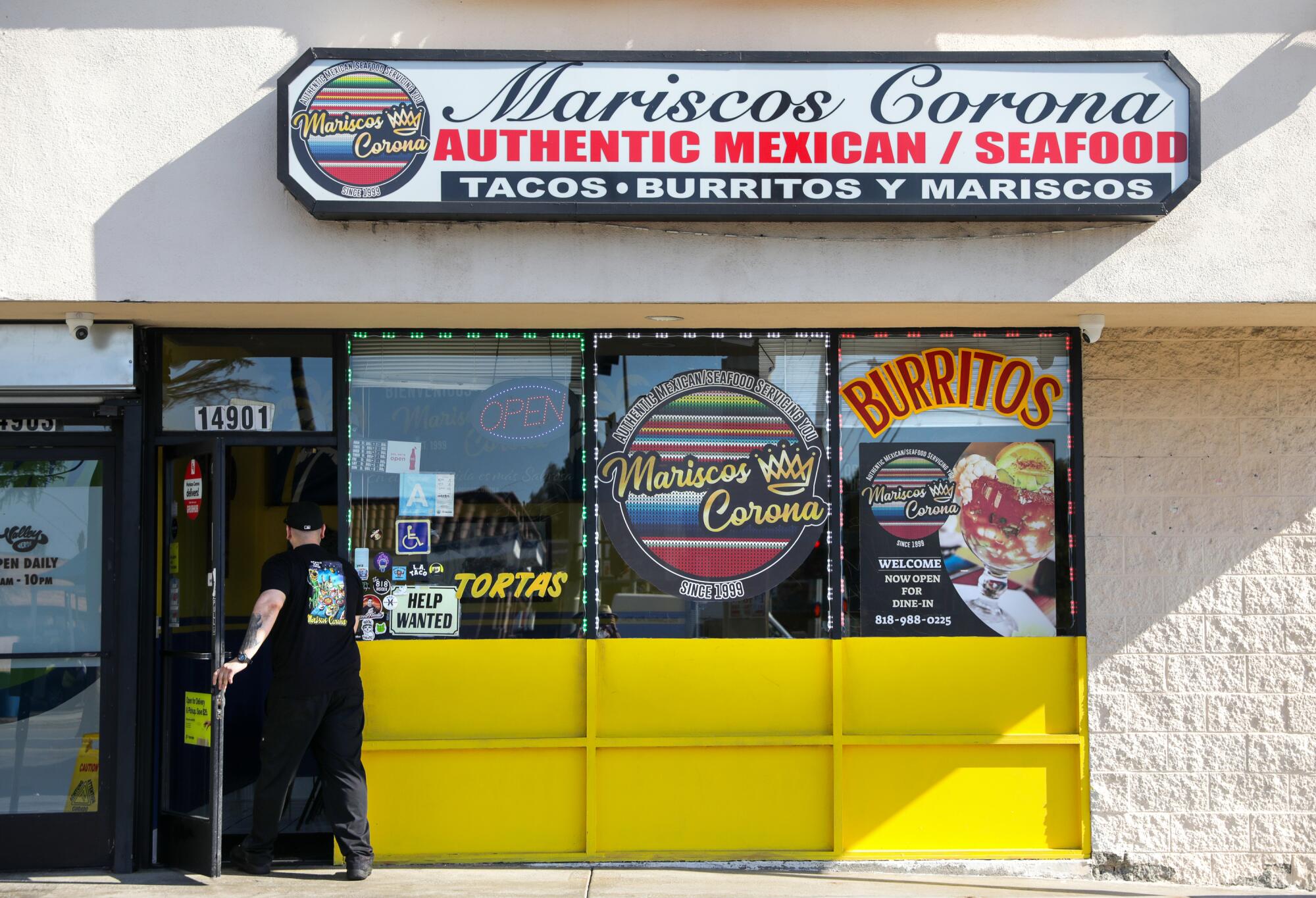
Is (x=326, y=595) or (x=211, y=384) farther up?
(x=211, y=384)

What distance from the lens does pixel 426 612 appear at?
6.50 metres

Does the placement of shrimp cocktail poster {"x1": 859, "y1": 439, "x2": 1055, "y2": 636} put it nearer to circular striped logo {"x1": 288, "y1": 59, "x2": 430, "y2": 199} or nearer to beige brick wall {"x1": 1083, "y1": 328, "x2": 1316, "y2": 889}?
beige brick wall {"x1": 1083, "y1": 328, "x2": 1316, "y2": 889}

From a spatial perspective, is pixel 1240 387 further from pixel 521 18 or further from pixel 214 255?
pixel 214 255

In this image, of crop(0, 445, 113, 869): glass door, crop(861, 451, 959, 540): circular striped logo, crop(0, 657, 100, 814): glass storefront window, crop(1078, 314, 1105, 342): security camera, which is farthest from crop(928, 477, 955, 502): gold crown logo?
crop(0, 657, 100, 814): glass storefront window

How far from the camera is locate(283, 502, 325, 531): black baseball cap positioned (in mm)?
6164

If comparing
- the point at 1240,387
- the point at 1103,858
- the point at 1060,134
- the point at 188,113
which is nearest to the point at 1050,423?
the point at 1240,387

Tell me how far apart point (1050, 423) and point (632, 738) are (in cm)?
291

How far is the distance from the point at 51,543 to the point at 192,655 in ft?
3.47

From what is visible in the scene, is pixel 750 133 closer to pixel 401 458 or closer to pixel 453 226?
pixel 453 226

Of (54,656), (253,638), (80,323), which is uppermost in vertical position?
(80,323)

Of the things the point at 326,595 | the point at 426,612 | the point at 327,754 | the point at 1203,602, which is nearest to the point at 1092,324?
the point at 1203,602

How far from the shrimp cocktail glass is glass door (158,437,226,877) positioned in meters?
4.04

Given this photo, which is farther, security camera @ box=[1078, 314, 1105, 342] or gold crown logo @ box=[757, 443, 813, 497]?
gold crown logo @ box=[757, 443, 813, 497]

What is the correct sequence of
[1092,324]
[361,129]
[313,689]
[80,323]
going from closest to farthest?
[361,129] → [313,689] → [80,323] → [1092,324]
